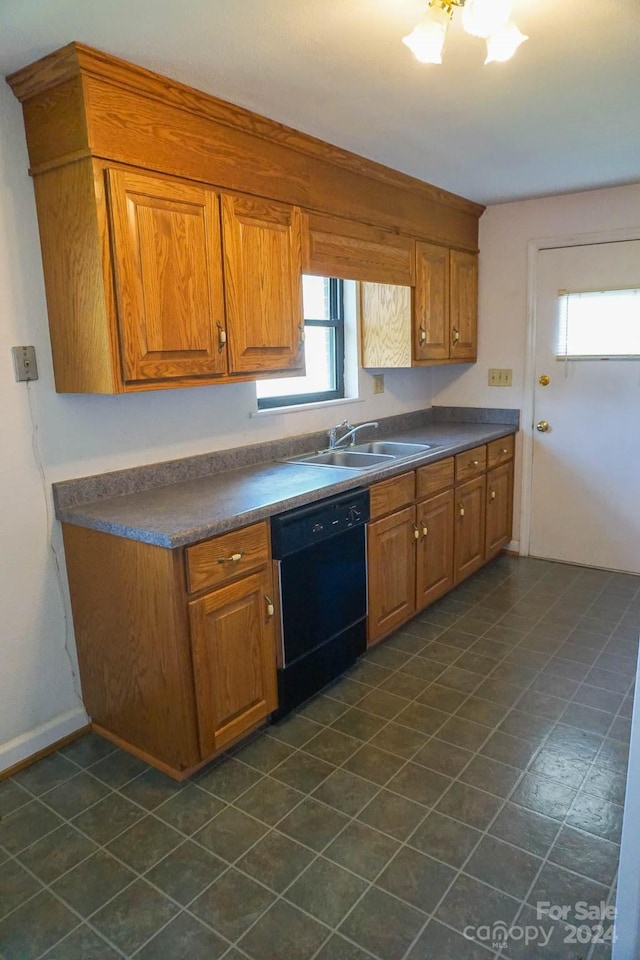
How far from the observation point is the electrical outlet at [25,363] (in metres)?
2.06

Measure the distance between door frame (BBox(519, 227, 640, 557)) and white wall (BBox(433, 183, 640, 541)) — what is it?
0.02 m

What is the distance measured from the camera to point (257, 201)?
7.98 feet

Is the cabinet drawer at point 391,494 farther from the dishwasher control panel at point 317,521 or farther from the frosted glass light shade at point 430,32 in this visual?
the frosted glass light shade at point 430,32

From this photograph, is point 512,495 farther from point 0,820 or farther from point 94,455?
point 0,820

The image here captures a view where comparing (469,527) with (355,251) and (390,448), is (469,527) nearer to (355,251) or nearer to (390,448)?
(390,448)

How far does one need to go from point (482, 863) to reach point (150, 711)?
110 cm

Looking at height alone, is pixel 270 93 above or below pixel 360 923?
above

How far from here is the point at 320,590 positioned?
2.48m

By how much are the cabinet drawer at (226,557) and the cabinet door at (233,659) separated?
4 cm

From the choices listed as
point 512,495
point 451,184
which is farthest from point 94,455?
point 512,495

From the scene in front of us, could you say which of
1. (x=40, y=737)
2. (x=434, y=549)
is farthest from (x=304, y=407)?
(x=40, y=737)

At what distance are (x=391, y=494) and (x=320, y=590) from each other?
0.60m

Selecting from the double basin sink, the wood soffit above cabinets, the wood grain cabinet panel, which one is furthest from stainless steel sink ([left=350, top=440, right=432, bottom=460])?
the wood soffit above cabinets

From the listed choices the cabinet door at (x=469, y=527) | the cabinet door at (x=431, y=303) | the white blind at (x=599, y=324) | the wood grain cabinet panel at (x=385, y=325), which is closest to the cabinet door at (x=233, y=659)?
the cabinet door at (x=469, y=527)
